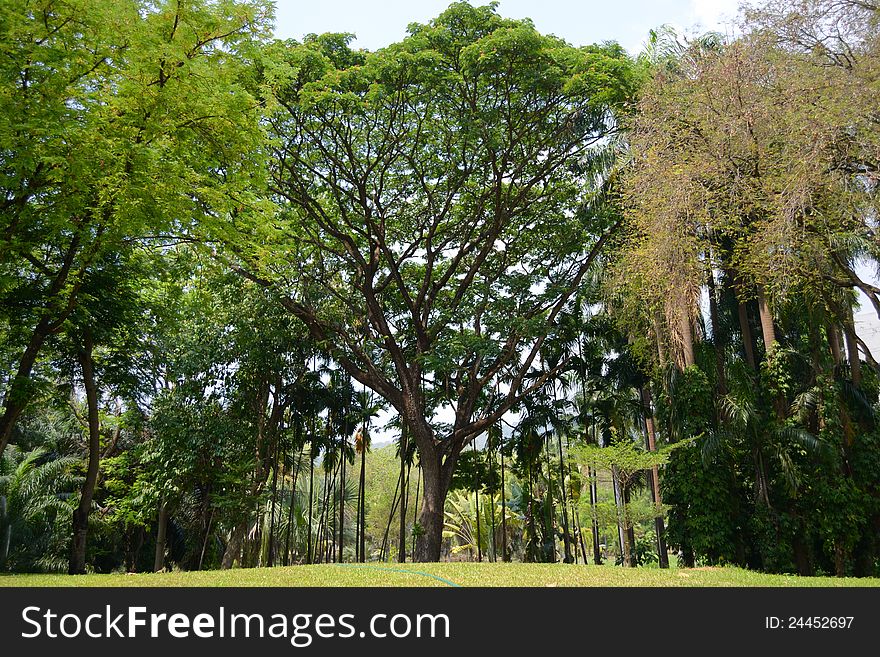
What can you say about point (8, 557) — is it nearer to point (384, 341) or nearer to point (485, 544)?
point (384, 341)

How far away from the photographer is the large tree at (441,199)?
13.3 metres

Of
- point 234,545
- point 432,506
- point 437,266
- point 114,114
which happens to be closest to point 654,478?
point 432,506

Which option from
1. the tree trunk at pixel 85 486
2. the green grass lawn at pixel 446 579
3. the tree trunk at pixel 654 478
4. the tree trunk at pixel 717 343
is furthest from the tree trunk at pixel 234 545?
the tree trunk at pixel 717 343

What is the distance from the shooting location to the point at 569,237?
1603 centimetres

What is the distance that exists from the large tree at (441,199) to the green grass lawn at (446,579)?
200 inches

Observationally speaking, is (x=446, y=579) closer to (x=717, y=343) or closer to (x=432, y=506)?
(x=432, y=506)

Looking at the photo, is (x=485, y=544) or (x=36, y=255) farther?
(x=485, y=544)

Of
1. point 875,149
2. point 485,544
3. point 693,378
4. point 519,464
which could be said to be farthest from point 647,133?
point 485,544

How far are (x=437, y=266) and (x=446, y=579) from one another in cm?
1007

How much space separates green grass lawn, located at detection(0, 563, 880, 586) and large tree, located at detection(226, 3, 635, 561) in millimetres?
5090

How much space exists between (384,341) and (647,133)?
25.7ft

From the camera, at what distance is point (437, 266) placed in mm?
17625

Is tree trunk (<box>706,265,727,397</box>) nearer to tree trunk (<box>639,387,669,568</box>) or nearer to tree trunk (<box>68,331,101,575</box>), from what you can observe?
tree trunk (<box>639,387,669,568</box>)

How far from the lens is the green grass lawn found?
28.2 ft
